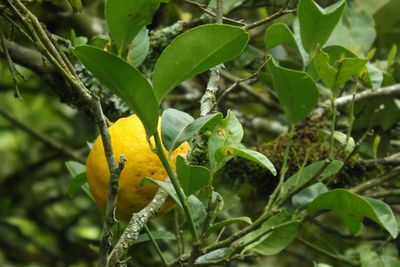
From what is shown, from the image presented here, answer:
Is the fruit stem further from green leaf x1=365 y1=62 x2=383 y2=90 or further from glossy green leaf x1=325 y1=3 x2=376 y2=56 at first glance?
glossy green leaf x1=325 y1=3 x2=376 y2=56

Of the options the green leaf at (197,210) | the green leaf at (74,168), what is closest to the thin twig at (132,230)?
the green leaf at (197,210)

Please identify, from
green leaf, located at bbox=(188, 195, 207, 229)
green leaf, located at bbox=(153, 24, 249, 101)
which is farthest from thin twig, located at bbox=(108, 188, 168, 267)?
green leaf, located at bbox=(153, 24, 249, 101)

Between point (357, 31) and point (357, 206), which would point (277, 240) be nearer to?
point (357, 206)

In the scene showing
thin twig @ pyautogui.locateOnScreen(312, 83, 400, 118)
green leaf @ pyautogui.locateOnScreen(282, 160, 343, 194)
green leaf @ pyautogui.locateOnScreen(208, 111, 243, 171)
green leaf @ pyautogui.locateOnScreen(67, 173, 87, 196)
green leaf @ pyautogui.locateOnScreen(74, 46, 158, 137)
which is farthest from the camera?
thin twig @ pyautogui.locateOnScreen(312, 83, 400, 118)

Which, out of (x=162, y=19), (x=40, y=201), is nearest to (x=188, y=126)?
(x=162, y=19)

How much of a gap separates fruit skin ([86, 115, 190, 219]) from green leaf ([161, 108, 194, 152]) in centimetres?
9

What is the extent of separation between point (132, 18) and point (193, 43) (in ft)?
0.29

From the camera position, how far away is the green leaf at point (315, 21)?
3.14 ft

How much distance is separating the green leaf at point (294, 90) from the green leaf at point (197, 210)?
16 cm

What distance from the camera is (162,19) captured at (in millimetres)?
1655

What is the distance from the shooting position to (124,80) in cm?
78

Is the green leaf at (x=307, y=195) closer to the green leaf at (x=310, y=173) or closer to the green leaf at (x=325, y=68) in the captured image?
the green leaf at (x=310, y=173)

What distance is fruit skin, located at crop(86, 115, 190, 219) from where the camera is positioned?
938mm

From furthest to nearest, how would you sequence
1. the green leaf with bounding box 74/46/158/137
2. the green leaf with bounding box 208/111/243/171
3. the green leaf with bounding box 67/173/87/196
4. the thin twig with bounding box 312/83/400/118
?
the thin twig with bounding box 312/83/400/118 → the green leaf with bounding box 67/173/87/196 → the green leaf with bounding box 208/111/243/171 → the green leaf with bounding box 74/46/158/137
